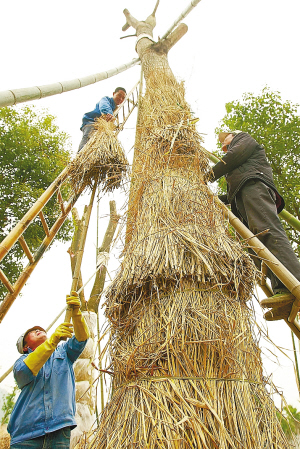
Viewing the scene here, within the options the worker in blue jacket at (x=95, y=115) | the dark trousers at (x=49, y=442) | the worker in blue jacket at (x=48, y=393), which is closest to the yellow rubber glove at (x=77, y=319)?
the worker in blue jacket at (x=48, y=393)

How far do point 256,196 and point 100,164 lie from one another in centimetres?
150

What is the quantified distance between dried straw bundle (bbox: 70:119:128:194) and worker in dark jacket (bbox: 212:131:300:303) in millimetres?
982

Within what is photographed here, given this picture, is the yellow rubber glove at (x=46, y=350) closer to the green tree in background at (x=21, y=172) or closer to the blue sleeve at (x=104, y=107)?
the blue sleeve at (x=104, y=107)

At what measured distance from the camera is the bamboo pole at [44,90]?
8.36 ft

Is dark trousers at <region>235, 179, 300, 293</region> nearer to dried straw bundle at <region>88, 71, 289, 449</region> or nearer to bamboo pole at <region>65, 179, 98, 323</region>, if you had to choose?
dried straw bundle at <region>88, 71, 289, 449</region>

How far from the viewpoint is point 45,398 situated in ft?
7.27

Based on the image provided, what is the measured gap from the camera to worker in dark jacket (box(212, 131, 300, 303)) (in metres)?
2.21

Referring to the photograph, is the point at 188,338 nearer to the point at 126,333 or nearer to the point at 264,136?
the point at 126,333

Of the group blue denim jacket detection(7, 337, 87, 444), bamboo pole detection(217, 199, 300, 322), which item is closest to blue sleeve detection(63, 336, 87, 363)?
blue denim jacket detection(7, 337, 87, 444)

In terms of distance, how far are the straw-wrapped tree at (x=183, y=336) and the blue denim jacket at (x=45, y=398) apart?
2.38ft

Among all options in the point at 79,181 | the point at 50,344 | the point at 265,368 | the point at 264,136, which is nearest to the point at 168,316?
the point at 265,368

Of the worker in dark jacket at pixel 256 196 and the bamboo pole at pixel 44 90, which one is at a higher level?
the bamboo pole at pixel 44 90

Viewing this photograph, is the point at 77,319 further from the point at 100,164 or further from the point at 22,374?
the point at 100,164

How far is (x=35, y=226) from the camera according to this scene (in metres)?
7.48
